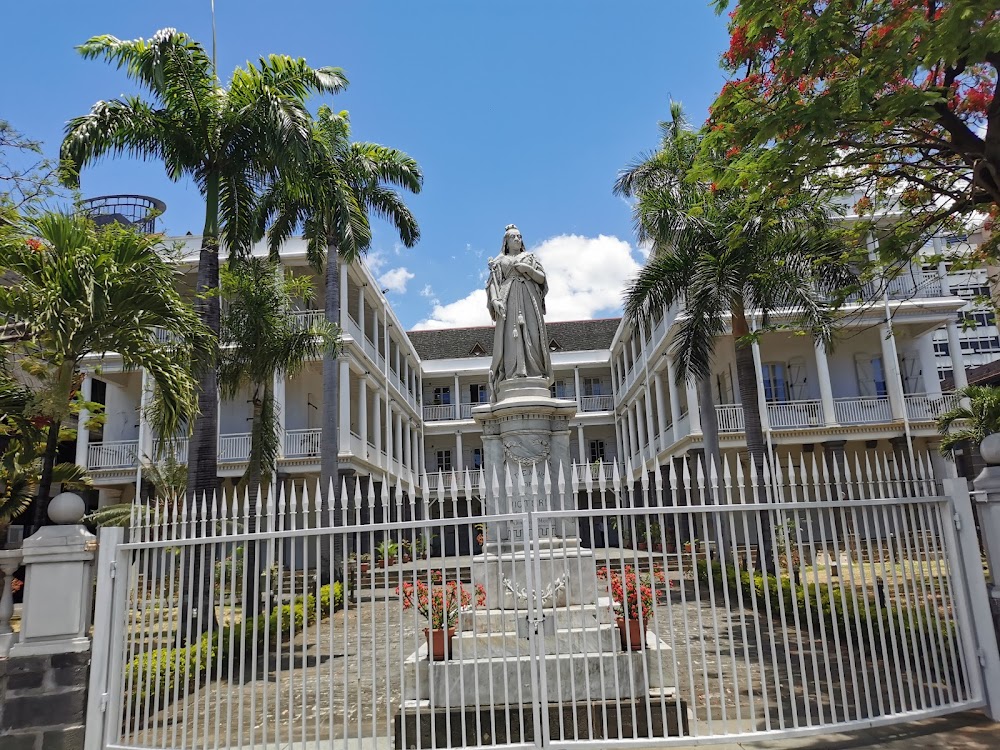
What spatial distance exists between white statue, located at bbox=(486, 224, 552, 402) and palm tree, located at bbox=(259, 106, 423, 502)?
4518mm

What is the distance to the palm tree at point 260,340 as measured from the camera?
1297 centimetres

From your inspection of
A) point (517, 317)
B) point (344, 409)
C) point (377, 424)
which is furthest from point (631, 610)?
point (377, 424)

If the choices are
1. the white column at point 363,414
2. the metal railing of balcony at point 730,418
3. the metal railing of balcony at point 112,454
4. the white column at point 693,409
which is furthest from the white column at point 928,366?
the metal railing of balcony at point 112,454

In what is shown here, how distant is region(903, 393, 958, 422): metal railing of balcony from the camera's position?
68.0ft

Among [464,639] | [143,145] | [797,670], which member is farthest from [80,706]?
[143,145]

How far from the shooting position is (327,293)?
667 inches

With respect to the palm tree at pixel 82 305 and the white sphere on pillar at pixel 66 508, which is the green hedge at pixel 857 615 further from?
the palm tree at pixel 82 305

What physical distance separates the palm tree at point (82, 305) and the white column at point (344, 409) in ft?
42.5

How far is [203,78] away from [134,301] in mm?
5583

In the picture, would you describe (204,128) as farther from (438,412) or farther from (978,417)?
(438,412)

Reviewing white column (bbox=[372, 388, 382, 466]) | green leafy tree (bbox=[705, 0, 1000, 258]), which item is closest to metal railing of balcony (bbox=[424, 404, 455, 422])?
white column (bbox=[372, 388, 382, 466])

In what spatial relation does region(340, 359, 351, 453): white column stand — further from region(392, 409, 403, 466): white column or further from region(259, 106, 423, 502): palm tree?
region(392, 409, 403, 466): white column

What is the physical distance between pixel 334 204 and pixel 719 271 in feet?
21.8

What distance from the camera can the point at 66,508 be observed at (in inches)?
211
